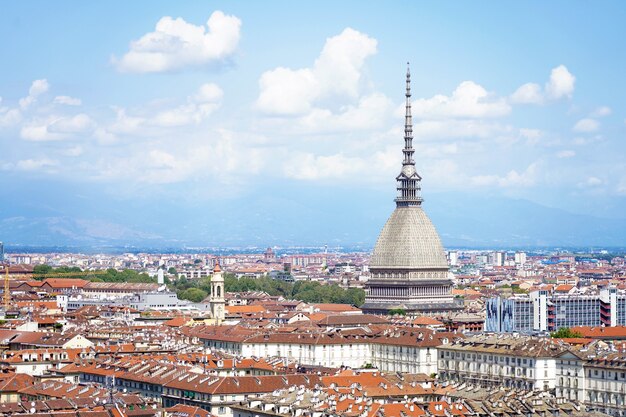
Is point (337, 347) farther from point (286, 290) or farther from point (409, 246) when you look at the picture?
point (286, 290)

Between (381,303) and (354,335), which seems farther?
(381,303)

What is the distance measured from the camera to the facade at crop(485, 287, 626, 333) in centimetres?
11925

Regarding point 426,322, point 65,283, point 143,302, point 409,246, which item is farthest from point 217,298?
point 65,283

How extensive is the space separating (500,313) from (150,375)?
49.8m

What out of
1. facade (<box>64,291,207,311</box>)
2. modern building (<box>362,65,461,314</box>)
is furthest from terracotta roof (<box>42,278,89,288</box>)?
modern building (<box>362,65,461,314</box>)

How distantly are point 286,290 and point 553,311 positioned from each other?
68599 millimetres

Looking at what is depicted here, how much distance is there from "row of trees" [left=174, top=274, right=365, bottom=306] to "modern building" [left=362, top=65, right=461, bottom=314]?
47.1 ft

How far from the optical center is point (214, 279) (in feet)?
418

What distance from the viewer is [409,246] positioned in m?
142

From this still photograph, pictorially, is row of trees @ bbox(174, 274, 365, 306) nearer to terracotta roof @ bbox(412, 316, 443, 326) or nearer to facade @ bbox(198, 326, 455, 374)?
terracotta roof @ bbox(412, 316, 443, 326)

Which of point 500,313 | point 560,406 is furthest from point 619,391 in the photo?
point 500,313

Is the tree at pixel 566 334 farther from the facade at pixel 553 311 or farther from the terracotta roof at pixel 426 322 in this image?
the facade at pixel 553 311

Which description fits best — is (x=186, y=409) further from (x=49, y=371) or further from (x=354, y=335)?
(x=354, y=335)

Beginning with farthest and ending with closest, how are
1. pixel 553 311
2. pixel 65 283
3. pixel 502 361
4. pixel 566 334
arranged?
1. pixel 65 283
2. pixel 553 311
3. pixel 566 334
4. pixel 502 361
